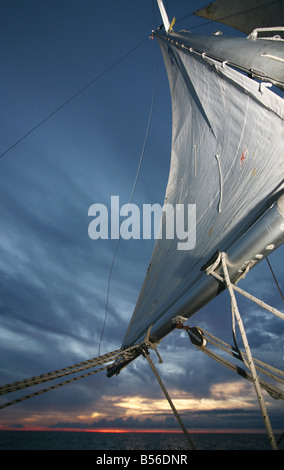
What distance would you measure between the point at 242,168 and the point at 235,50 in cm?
164

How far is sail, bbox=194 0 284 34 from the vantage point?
29.5 feet

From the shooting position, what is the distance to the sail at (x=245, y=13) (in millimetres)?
8984

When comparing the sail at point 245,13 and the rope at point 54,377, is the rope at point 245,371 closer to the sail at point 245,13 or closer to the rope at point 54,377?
the rope at point 54,377

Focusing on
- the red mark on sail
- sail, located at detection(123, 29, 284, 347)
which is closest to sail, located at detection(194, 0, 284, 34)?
sail, located at detection(123, 29, 284, 347)

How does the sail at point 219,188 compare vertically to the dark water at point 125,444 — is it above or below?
above

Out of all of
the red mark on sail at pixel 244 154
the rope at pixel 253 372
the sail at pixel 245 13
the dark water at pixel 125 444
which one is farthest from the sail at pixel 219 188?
the dark water at pixel 125 444

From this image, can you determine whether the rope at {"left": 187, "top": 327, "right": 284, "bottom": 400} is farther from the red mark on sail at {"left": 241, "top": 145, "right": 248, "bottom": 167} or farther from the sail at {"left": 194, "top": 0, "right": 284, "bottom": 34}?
the sail at {"left": 194, "top": 0, "right": 284, "bottom": 34}

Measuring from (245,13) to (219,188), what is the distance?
10.7m

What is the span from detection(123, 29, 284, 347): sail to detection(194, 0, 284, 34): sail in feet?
20.2

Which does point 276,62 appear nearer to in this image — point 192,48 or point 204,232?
point 204,232

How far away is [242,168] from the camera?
2957 mm

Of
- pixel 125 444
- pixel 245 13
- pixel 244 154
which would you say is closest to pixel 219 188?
pixel 244 154

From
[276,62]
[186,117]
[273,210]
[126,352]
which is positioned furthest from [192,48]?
[126,352]

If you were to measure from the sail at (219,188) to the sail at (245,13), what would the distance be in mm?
6165
